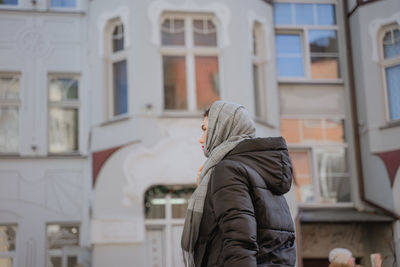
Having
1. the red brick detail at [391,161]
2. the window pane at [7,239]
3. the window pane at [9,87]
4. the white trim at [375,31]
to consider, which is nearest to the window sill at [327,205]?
the red brick detail at [391,161]

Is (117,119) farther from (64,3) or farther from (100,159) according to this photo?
(64,3)

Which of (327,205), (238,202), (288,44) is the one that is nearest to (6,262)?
(327,205)

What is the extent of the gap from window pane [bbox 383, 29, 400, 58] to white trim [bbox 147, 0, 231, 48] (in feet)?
12.2

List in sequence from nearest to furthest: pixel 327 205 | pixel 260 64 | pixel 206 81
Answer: pixel 206 81 < pixel 260 64 < pixel 327 205

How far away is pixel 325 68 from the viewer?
1567cm

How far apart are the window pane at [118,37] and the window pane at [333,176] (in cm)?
509

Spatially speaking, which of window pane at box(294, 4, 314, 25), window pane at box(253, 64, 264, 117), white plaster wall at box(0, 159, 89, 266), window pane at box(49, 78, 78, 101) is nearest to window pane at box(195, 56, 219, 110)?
window pane at box(253, 64, 264, 117)

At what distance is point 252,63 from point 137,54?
93.8 inches

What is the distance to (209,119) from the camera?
3561 millimetres

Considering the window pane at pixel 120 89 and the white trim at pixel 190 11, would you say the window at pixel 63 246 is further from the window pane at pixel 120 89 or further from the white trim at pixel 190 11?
the white trim at pixel 190 11

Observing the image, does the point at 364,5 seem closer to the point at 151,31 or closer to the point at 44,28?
the point at 151,31

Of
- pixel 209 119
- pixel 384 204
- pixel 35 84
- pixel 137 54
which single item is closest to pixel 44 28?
pixel 35 84

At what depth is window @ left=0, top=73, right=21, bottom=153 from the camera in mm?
14164

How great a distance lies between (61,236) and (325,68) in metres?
6.93
